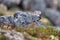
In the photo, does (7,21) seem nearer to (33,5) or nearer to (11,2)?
(11,2)

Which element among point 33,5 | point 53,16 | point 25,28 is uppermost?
point 25,28

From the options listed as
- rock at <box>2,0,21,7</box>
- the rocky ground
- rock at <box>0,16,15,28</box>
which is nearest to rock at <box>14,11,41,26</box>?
the rocky ground

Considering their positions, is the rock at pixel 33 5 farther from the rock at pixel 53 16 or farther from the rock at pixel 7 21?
the rock at pixel 7 21

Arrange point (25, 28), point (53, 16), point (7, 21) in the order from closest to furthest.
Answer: point (25, 28) → point (7, 21) → point (53, 16)

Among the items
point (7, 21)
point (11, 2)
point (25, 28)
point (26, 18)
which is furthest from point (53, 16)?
point (25, 28)

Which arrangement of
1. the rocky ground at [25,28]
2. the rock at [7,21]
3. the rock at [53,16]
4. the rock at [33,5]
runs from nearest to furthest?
1. the rocky ground at [25,28]
2. the rock at [7,21]
3. the rock at [53,16]
4. the rock at [33,5]

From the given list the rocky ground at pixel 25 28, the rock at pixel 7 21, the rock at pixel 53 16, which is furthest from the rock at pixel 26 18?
the rock at pixel 53 16

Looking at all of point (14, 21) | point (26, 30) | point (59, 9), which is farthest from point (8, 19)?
point (59, 9)

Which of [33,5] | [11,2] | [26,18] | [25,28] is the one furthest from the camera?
[33,5]

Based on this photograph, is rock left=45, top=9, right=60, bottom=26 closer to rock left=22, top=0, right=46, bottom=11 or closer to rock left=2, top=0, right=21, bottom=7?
rock left=22, top=0, right=46, bottom=11

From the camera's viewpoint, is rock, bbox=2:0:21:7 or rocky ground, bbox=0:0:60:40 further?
rock, bbox=2:0:21:7

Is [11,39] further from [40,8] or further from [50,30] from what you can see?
[40,8]
